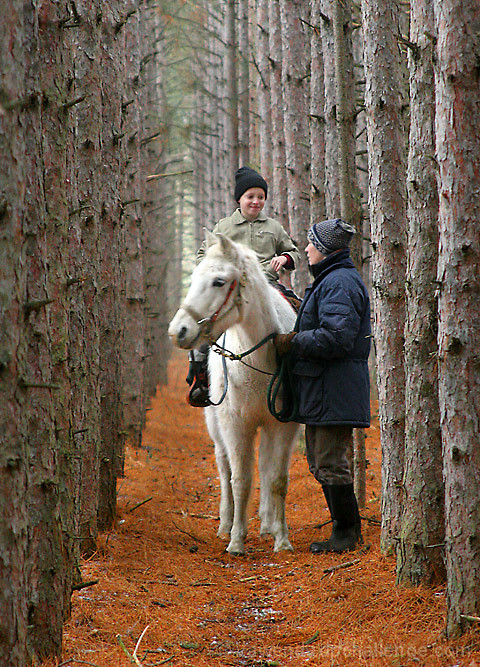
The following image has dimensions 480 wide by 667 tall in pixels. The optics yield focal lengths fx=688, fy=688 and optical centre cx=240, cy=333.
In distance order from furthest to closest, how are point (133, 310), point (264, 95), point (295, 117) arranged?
point (264, 95) → point (295, 117) → point (133, 310)

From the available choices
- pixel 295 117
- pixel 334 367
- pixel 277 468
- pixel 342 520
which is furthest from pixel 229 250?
pixel 295 117

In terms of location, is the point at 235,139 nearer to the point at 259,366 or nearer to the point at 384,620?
the point at 259,366

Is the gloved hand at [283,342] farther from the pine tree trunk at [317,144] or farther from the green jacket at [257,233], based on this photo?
the pine tree trunk at [317,144]

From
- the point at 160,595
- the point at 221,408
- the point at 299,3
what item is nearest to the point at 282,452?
the point at 221,408

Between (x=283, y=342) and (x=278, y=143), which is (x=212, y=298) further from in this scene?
(x=278, y=143)

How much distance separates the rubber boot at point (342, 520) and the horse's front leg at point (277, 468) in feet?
1.54

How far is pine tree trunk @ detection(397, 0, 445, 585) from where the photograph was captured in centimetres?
438

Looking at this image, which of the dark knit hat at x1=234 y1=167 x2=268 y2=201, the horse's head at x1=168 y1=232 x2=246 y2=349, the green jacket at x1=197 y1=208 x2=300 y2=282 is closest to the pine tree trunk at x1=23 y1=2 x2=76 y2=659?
the horse's head at x1=168 y1=232 x2=246 y2=349

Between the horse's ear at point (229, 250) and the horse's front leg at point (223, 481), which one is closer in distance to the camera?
the horse's ear at point (229, 250)

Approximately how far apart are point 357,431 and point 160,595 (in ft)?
8.91

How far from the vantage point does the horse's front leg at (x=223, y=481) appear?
7215 millimetres

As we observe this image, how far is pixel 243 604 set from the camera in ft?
16.7

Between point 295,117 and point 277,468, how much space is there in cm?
726

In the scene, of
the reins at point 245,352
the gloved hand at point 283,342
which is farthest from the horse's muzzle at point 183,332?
the gloved hand at point 283,342
